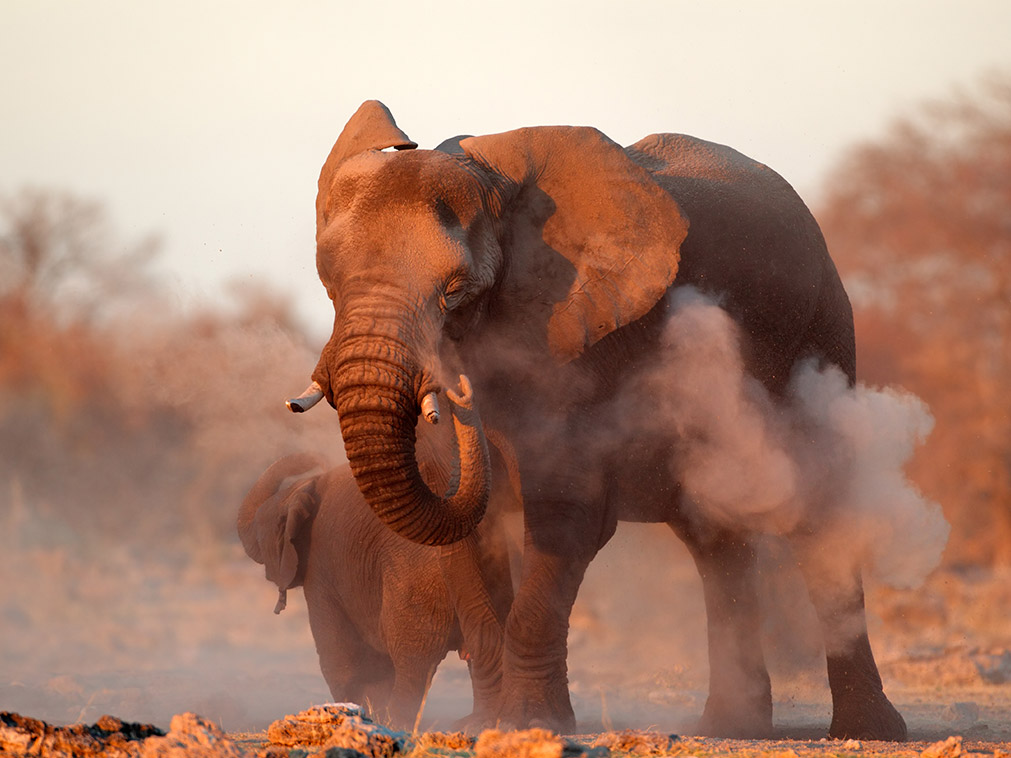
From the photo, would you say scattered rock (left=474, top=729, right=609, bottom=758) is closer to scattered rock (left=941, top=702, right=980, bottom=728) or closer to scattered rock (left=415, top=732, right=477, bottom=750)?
scattered rock (left=415, top=732, right=477, bottom=750)

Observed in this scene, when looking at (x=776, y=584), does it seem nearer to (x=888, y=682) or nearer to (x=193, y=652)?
(x=888, y=682)

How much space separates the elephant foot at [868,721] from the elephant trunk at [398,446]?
9.92 feet

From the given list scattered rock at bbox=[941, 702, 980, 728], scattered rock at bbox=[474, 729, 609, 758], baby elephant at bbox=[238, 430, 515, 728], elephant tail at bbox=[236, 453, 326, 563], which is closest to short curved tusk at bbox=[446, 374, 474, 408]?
baby elephant at bbox=[238, 430, 515, 728]

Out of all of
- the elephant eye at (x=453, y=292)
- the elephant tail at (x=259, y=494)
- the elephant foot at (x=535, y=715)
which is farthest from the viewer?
the elephant tail at (x=259, y=494)

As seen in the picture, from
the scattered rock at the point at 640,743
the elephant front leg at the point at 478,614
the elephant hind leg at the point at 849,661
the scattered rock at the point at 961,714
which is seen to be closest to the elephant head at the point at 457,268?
the elephant front leg at the point at 478,614

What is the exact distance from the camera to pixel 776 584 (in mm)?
11023

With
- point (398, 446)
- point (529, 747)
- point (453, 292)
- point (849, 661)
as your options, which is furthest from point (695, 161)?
point (529, 747)

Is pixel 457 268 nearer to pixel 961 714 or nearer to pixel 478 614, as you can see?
pixel 478 614

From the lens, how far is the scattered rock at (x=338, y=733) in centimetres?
433

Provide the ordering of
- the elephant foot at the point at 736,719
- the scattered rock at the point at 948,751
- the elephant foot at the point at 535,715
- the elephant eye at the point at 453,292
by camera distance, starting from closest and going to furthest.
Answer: the scattered rock at the point at 948,751 → the elephant eye at the point at 453,292 → the elephant foot at the point at 535,715 → the elephant foot at the point at 736,719

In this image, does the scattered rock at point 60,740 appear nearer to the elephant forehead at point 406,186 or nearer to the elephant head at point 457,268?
the elephant head at point 457,268

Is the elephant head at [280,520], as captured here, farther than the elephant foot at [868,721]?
Yes

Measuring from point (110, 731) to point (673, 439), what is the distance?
4.12 m

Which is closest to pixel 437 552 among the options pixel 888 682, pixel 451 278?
pixel 451 278
